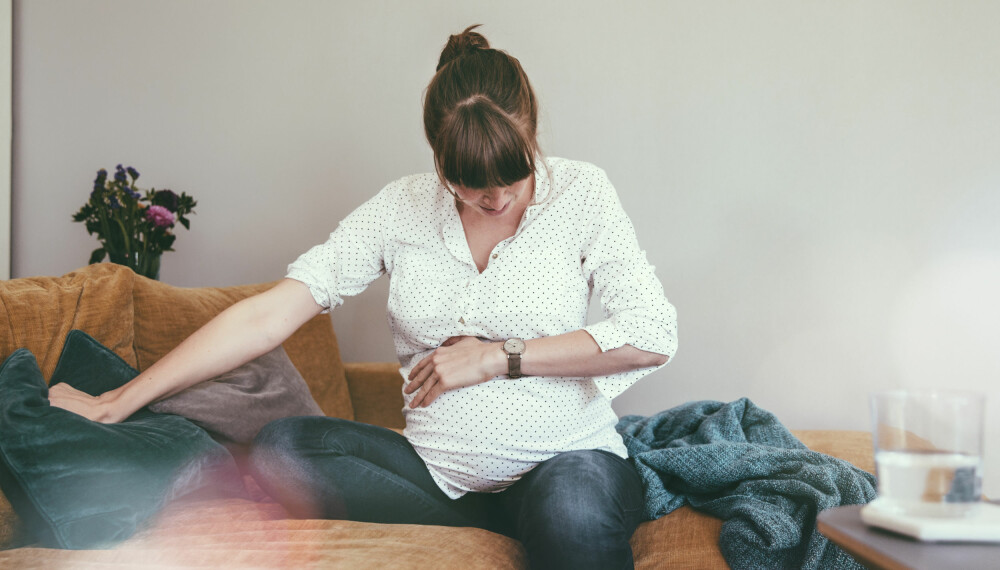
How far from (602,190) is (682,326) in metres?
0.92

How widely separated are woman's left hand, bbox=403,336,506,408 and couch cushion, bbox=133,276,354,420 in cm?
65

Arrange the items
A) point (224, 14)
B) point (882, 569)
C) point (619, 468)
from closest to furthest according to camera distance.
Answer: point (882, 569)
point (619, 468)
point (224, 14)

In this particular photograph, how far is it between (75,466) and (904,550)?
41.2 inches

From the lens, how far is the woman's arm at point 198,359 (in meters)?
1.26

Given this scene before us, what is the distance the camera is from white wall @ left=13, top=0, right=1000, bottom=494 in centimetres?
205

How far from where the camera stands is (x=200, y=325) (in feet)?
5.63

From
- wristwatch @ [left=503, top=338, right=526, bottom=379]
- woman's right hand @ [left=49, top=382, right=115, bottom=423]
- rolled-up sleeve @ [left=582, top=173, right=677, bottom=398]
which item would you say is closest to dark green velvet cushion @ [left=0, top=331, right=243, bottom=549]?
woman's right hand @ [left=49, top=382, right=115, bottom=423]

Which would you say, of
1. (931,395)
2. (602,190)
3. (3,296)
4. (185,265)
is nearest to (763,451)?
(602,190)

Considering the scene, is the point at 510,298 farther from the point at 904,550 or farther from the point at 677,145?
the point at 677,145

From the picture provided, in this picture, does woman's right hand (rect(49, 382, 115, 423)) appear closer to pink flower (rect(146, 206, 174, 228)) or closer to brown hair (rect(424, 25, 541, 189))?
brown hair (rect(424, 25, 541, 189))

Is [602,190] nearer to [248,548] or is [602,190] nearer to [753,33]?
[248,548]

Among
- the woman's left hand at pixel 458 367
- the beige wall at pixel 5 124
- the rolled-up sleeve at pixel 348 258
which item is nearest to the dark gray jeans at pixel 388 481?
the woman's left hand at pixel 458 367

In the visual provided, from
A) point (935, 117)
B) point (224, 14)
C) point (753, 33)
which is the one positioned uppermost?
point (224, 14)

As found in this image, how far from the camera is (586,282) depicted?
1403 millimetres
